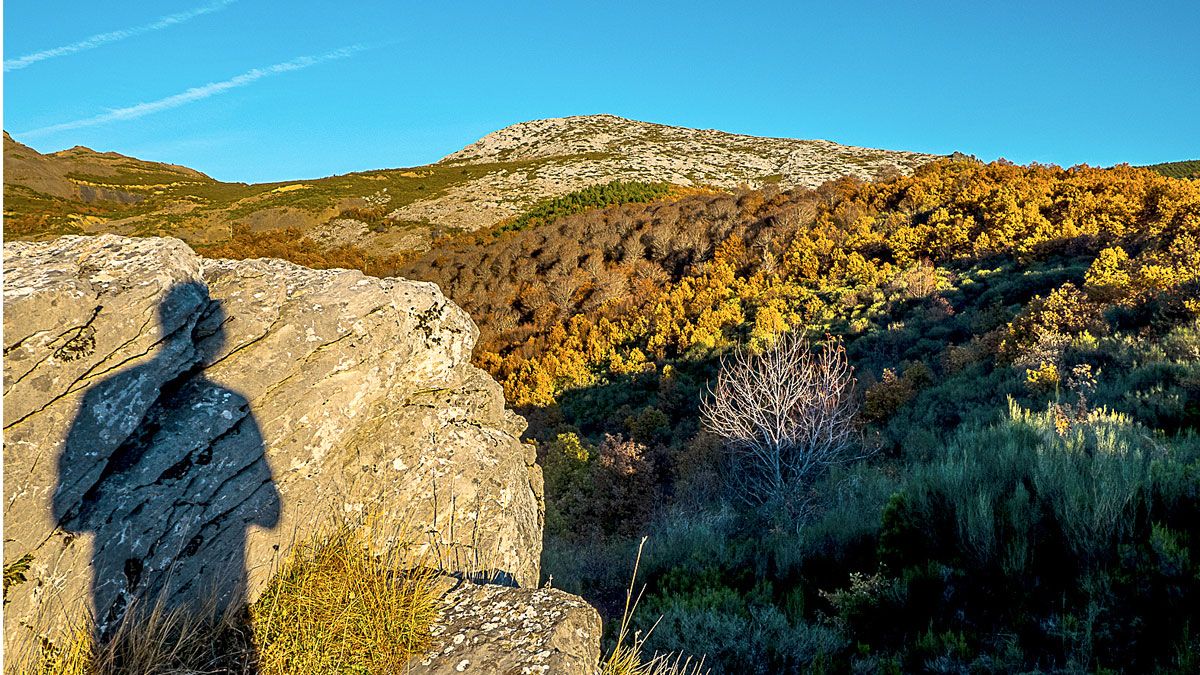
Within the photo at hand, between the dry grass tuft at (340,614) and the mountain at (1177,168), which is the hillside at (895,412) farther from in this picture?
the mountain at (1177,168)

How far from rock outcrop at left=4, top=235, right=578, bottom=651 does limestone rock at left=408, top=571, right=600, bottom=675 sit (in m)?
0.15

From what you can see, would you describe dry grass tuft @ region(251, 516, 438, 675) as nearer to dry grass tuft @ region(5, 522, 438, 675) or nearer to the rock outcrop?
dry grass tuft @ region(5, 522, 438, 675)

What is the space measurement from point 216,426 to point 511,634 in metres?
1.93

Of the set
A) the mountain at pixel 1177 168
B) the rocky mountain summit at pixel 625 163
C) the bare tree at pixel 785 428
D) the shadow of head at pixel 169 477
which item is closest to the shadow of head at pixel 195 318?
the shadow of head at pixel 169 477

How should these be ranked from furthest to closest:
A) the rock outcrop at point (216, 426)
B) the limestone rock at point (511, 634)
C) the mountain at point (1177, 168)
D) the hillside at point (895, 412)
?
the mountain at point (1177, 168)
the hillside at point (895, 412)
the limestone rock at point (511, 634)
the rock outcrop at point (216, 426)

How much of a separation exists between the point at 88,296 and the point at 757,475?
9.13 m

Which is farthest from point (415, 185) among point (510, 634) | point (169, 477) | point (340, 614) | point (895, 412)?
point (510, 634)

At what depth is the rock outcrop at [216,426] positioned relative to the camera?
3.15m

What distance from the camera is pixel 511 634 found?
11.3ft

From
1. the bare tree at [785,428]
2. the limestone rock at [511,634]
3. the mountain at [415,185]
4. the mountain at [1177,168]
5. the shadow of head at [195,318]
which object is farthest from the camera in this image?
the mountain at [1177,168]

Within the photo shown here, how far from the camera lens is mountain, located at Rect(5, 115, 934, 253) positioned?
34469 mm

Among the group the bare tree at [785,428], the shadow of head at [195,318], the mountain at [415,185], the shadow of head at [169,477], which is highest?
the mountain at [415,185]

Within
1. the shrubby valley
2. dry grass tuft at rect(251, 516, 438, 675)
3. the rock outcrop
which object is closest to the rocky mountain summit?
the shrubby valley

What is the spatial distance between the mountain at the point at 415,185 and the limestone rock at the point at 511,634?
29.2 metres
